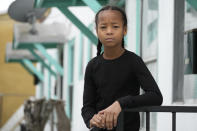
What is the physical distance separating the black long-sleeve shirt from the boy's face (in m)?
0.11

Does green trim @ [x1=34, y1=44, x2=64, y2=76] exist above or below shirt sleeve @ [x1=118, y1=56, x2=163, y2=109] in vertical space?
above

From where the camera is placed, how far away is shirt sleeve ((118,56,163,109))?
219 cm

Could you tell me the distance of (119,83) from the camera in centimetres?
233

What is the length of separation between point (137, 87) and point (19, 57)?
13.2 metres

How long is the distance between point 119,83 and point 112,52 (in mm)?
139

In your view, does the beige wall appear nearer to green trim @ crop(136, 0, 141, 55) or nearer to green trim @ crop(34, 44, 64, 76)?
green trim @ crop(34, 44, 64, 76)

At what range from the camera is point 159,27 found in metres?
4.62

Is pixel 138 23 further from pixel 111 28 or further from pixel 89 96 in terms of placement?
pixel 111 28

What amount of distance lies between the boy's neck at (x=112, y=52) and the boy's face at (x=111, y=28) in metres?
0.04

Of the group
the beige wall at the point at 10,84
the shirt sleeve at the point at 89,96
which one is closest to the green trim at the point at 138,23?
the shirt sleeve at the point at 89,96

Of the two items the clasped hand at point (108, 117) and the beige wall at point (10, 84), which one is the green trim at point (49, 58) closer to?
the beige wall at point (10, 84)

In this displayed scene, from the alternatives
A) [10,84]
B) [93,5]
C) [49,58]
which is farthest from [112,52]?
[10,84]

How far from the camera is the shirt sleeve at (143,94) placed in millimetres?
2188

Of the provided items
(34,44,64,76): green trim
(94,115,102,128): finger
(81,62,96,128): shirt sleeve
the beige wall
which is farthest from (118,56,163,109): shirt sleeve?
the beige wall
